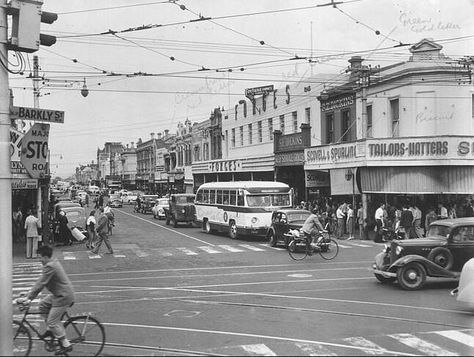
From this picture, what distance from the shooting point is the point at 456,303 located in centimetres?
1195

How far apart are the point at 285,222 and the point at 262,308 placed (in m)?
12.1

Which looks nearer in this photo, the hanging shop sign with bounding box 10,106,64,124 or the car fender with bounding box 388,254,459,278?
the hanging shop sign with bounding box 10,106,64,124

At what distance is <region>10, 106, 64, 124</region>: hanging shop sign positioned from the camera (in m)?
8.89

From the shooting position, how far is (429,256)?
46.3 ft

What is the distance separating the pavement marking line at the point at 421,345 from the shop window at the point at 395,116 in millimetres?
21302

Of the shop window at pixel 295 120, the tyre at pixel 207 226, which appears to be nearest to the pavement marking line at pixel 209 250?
the tyre at pixel 207 226

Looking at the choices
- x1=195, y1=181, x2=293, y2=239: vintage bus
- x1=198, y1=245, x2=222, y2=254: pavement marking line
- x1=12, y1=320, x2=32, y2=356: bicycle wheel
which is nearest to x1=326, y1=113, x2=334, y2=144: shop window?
x1=195, y1=181, x2=293, y2=239: vintage bus

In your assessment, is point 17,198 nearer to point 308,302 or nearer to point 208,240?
point 208,240

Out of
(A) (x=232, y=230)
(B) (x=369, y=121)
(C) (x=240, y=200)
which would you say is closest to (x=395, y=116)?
(B) (x=369, y=121)

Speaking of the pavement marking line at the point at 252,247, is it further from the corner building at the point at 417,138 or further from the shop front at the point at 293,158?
the shop front at the point at 293,158

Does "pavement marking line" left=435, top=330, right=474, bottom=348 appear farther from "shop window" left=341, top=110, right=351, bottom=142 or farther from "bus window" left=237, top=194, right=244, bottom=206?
"shop window" left=341, top=110, right=351, bottom=142

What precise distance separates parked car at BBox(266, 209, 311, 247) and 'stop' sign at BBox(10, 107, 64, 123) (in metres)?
14.9

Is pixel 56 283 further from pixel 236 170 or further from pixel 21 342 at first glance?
pixel 236 170

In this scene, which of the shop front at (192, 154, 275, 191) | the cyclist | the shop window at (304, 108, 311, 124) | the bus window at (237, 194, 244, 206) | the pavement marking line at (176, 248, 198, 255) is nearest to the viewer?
the cyclist
